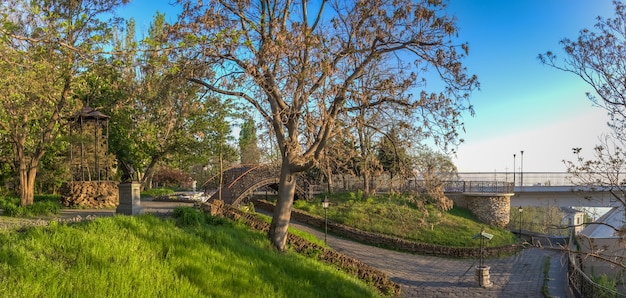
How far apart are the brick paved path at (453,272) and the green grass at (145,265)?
5.47 m

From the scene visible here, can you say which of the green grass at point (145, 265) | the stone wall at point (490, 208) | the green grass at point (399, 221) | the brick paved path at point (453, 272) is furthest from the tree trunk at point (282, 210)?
the stone wall at point (490, 208)

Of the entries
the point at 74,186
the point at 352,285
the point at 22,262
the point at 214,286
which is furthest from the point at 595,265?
the point at 74,186

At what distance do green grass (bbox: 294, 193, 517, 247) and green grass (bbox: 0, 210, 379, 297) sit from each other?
39.8 feet

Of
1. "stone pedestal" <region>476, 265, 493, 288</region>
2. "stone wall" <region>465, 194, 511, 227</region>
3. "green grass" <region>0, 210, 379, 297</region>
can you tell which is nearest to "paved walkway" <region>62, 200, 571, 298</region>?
"stone pedestal" <region>476, 265, 493, 288</region>

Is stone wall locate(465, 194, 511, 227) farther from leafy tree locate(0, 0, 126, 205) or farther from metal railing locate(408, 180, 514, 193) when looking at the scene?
leafy tree locate(0, 0, 126, 205)

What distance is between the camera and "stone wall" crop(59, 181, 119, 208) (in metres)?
17.4

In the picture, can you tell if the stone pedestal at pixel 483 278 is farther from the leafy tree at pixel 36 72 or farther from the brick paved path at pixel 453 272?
the leafy tree at pixel 36 72

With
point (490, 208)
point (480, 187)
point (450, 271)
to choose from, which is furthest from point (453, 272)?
point (480, 187)

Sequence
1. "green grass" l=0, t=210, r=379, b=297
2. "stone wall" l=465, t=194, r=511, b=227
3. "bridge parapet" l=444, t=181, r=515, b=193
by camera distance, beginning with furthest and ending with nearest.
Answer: "bridge parapet" l=444, t=181, r=515, b=193, "stone wall" l=465, t=194, r=511, b=227, "green grass" l=0, t=210, r=379, b=297

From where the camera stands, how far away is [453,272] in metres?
17.1

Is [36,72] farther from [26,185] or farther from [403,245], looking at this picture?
[403,245]

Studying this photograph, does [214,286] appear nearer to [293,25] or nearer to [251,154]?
[293,25]

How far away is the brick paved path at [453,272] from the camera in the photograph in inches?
546

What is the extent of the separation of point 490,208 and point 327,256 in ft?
67.6
